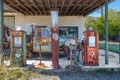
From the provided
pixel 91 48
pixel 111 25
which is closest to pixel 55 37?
pixel 91 48

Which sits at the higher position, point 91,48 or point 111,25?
point 111,25

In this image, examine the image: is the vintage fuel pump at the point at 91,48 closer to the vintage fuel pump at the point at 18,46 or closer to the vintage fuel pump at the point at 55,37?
the vintage fuel pump at the point at 55,37

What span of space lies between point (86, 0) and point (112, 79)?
6050mm

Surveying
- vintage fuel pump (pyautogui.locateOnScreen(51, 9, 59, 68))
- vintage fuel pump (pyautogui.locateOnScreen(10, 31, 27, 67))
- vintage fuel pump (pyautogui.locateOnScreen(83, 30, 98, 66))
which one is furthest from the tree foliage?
vintage fuel pump (pyautogui.locateOnScreen(10, 31, 27, 67))

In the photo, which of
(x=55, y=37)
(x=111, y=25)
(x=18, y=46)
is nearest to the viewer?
(x=55, y=37)

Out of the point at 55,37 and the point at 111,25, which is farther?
the point at 111,25

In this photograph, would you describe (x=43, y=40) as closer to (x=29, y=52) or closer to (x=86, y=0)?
(x=29, y=52)

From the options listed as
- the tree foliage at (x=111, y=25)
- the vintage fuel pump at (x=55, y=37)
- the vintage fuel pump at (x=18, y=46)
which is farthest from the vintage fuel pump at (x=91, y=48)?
the tree foliage at (x=111, y=25)

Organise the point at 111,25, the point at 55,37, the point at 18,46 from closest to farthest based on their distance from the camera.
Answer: the point at 55,37
the point at 18,46
the point at 111,25

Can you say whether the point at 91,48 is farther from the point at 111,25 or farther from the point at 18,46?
the point at 111,25

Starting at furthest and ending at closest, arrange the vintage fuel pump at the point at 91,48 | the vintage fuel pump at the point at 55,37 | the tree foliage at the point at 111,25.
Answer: the tree foliage at the point at 111,25
the vintage fuel pump at the point at 91,48
the vintage fuel pump at the point at 55,37

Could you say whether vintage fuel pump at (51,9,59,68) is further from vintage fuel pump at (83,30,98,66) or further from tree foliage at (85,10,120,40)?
tree foliage at (85,10,120,40)

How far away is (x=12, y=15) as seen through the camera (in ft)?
68.6

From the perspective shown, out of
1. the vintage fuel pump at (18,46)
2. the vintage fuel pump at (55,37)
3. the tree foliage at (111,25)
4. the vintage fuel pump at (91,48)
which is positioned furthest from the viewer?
the tree foliage at (111,25)
